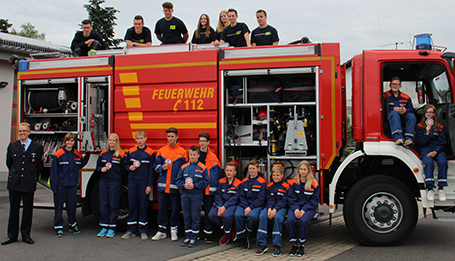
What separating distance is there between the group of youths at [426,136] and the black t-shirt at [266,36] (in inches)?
96.2

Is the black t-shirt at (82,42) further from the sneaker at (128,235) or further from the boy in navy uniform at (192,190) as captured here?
the sneaker at (128,235)

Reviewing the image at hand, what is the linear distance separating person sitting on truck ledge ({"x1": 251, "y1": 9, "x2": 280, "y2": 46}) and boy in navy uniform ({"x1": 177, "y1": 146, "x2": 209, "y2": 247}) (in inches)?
96.3

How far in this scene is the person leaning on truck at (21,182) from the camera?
5.97 m

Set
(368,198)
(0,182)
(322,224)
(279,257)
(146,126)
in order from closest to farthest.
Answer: (279,257), (368,198), (146,126), (322,224), (0,182)

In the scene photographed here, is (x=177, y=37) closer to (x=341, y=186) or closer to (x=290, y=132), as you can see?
(x=290, y=132)

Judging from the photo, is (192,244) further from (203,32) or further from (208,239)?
(203,32)

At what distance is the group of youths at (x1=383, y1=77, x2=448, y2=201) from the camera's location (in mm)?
5461

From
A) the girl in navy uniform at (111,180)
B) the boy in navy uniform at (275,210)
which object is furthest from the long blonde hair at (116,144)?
the boy in navy uniform at (275,210)

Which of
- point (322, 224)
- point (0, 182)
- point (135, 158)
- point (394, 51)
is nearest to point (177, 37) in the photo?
point (135, 158)

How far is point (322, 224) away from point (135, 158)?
365 cm

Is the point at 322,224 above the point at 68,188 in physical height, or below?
below

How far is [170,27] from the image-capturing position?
25.9 feet

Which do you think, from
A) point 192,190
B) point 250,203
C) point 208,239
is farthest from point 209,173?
point 208,239

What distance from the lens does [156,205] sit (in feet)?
21.9
